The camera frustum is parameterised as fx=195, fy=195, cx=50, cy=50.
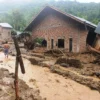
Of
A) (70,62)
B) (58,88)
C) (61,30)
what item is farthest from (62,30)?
(58,88)

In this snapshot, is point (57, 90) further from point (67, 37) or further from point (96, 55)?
point (67, 37)

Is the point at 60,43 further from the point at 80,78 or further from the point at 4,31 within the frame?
the point at 4,31

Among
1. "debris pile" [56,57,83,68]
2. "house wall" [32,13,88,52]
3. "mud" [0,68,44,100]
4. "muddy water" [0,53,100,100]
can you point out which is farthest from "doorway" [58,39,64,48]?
"mud" [0,68,44,100]

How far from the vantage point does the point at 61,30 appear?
68.1ft

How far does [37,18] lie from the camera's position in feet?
74.1

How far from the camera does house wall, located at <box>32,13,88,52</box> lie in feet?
63.6

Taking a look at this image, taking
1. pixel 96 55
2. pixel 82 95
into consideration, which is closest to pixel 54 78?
pixel 82 95

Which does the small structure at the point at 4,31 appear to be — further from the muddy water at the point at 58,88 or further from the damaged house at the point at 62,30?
the muddy water at the point at 58,88

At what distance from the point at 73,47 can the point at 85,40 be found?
139 cm

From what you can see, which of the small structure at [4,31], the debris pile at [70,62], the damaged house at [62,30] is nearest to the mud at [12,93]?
the debris pile at [70,62]

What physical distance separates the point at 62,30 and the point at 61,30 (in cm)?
14

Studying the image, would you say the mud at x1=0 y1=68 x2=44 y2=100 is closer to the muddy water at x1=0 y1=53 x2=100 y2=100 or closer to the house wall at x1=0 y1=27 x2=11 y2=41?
the muddy water at x1=0 y1=53 x2=100 y2=100

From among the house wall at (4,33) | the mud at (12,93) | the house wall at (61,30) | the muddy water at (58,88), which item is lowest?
the house wall at (4,33)

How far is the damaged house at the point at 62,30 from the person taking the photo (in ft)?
63.4
